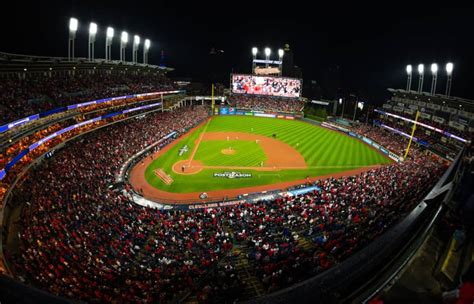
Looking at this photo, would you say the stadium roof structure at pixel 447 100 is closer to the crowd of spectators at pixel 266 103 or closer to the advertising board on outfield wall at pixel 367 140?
the advertising board on outfield wall at pixel 367 140

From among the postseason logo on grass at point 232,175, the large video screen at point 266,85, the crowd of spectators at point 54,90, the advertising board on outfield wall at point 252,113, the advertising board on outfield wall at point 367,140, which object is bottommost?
the postseason logo on grass at point 232,175

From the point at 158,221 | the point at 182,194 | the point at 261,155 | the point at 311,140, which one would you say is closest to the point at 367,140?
the point at 311,140

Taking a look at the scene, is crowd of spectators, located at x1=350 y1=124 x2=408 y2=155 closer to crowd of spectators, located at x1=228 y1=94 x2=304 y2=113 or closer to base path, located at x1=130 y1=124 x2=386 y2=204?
base path, located at x1=130 y1=124 x2=386 y2=204

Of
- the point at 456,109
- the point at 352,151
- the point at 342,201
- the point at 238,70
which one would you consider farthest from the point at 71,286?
the point at 238,70

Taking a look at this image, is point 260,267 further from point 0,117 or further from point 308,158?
point 308,158

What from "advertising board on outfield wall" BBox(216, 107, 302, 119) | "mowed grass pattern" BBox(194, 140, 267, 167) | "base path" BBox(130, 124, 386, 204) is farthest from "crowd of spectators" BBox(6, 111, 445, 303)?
"advertising board on outfield wall" BBox(216, 107, 302, 119)

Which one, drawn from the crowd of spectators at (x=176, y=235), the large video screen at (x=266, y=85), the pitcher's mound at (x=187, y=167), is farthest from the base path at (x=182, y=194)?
the large video screen at (x=266, y=85)

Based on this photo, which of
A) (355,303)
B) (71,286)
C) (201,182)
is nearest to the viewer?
(355,303)
